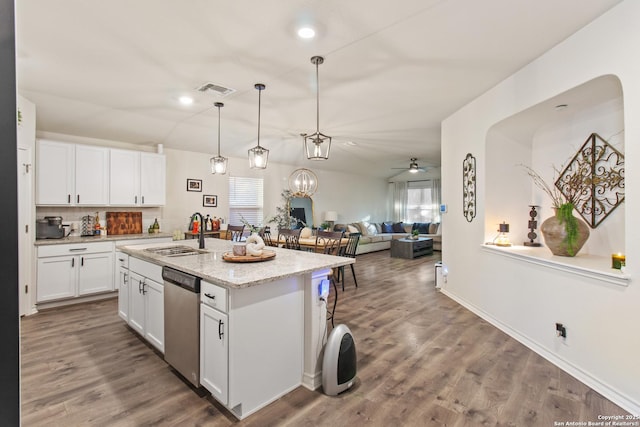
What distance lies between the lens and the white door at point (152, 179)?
5.09 meters

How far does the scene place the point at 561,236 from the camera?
2912 mm

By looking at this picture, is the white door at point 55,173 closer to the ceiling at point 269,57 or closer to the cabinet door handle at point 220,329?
the ceiling at point 269,57

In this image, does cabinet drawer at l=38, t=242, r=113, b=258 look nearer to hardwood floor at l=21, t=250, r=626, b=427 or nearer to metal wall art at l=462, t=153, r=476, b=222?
hardwood floor at l=21, t=250, r=626, b=427

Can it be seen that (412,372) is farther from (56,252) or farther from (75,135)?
(75,135)

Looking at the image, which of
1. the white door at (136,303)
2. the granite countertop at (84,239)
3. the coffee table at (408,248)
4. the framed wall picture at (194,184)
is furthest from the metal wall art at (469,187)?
the framed wall picture at (194,184)

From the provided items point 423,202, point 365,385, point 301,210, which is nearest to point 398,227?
point 423,202

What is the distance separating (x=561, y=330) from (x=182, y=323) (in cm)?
305

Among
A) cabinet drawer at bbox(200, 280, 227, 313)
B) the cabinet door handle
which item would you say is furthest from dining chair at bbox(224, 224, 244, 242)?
the cabinet door handle

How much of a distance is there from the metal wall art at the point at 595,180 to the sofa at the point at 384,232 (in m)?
5.64

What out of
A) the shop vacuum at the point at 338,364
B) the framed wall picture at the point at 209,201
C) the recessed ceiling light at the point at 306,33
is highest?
the recessed ceiling light at the point at 306,33

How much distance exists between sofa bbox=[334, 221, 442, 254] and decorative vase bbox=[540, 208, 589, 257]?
5.65m

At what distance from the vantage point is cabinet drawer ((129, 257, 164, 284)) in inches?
107

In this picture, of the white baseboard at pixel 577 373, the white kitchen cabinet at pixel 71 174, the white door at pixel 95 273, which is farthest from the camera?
the white door at pixel 95 273

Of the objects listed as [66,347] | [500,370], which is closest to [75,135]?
[66,347]
